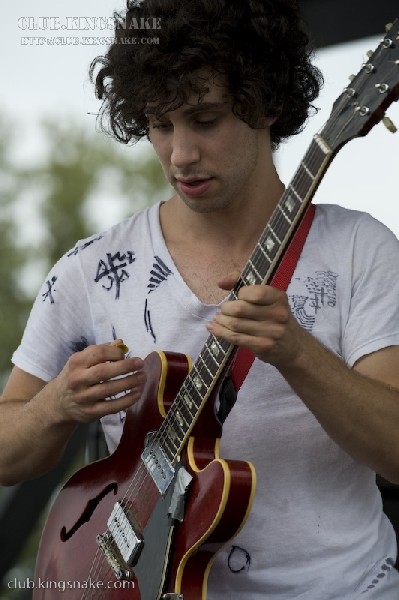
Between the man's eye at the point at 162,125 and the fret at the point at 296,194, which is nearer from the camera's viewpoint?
the fret at the point at 296,194

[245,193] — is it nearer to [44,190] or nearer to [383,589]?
[383,589]

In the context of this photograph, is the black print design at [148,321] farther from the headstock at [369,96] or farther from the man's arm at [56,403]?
the headstock at [369,96]

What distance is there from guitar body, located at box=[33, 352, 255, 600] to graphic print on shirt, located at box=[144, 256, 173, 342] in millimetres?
148

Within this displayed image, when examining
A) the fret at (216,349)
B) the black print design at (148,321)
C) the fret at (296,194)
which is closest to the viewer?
the fret at (296,194)

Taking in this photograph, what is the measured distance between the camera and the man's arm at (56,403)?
72.2 inches

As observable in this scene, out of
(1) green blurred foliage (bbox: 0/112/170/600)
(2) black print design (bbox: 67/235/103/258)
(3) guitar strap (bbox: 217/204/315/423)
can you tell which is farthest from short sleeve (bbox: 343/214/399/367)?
(1) green blurred foliage (bbox: 0/112/170/600)

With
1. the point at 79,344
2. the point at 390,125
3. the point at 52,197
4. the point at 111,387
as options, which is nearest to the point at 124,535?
the point at 111,387

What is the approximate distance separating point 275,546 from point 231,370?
0.35 meters

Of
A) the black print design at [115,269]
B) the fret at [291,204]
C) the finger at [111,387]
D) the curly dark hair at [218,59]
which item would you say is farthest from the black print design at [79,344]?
the fret at [291,204]

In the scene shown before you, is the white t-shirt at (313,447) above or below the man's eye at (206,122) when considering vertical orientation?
below

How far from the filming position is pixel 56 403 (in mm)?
1953

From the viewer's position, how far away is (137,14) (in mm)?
2141

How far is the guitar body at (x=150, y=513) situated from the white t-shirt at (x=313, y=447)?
0.50 ft

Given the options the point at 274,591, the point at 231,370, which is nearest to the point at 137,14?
the point at 231,370
